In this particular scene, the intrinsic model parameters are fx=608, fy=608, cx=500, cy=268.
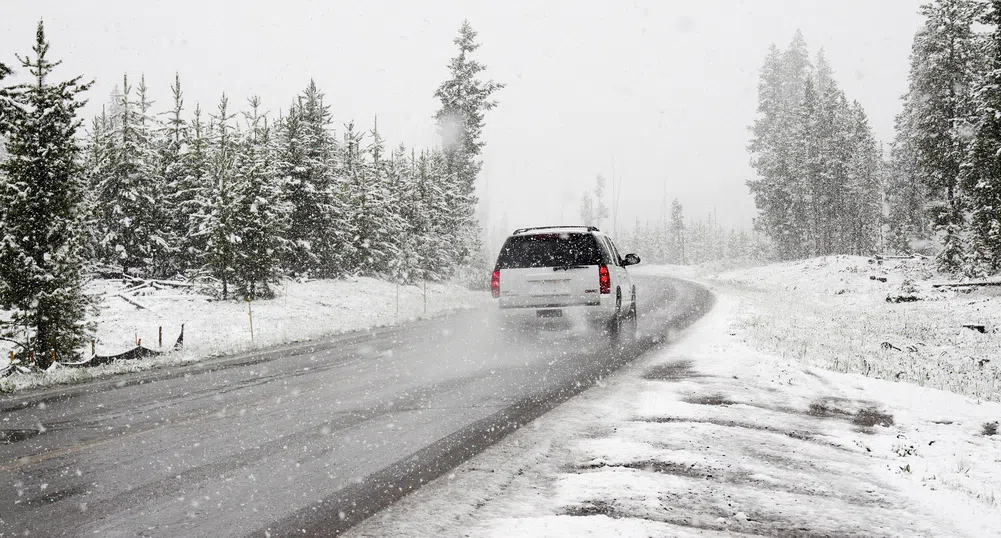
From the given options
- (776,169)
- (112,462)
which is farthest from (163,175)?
(776,169)

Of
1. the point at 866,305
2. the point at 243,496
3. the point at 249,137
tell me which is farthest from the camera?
the point at 249,137

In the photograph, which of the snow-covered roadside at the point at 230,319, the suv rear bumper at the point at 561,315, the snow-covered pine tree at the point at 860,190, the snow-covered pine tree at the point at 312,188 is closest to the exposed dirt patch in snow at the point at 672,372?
the suv rear bumper at the point at 561,315

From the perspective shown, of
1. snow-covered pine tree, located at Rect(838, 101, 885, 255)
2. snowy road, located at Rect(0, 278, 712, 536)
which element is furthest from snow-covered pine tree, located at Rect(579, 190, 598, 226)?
snowy road, located at Rect(0, 278, 712, 536)

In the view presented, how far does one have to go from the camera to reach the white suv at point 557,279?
454 inches

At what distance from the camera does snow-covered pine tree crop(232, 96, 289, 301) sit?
22.7 m

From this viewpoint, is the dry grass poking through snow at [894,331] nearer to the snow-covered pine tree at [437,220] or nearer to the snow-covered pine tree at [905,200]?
the snow-covered pine tree at [905,200]

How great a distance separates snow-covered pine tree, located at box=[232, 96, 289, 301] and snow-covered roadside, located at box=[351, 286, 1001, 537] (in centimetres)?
1925

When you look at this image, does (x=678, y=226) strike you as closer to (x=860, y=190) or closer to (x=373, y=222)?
(x=860, y=190)

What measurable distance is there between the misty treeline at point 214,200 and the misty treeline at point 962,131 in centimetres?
2483

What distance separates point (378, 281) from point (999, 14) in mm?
28279

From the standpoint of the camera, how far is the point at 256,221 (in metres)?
22.8

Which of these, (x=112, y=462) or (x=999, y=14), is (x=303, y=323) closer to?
(x=112, y=462)

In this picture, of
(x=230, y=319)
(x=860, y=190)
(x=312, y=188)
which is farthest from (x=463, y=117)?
(x=860, y=190)

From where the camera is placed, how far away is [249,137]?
2861 centimetres
